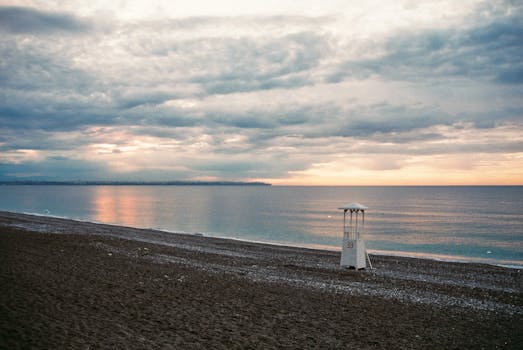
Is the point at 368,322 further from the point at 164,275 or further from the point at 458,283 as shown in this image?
the point at 458,283

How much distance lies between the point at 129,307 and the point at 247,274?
762cm

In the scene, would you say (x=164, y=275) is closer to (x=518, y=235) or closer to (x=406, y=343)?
(x=406, y=343)

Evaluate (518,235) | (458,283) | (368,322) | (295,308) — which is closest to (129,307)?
(295,308)

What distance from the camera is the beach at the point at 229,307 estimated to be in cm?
885

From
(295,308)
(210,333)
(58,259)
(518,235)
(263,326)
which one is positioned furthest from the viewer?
Answer: (518,235)

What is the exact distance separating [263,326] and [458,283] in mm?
12703

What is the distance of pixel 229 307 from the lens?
11703 mm

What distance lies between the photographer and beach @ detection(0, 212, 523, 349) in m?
8.85

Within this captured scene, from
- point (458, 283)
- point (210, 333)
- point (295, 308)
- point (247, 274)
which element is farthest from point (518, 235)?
point (210, 333)

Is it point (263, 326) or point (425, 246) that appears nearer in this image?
point (263, 326)

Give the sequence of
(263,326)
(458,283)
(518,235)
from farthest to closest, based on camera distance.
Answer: (518,235), (458,283), (263,326)

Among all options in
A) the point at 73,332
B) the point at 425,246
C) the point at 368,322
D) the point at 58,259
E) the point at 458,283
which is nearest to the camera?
the point at 73,332

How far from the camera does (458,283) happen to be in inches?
754

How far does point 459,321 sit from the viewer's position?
1177 centimetres
